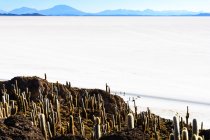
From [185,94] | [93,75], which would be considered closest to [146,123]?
[185,94]

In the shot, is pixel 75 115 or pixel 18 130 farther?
pixel 75 115

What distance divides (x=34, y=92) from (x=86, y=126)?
2.46 m

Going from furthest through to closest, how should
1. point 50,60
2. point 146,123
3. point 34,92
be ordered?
1. point 50,60
2. point 34,92
3. point 146,123

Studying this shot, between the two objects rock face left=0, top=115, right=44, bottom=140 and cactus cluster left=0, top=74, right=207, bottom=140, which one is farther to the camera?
cactus cluster left=0, top=74, right=207, bottom=140

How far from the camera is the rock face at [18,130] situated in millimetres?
4885

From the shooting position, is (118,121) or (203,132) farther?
(118,121)

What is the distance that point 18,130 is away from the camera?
5.04m

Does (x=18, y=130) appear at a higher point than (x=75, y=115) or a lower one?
higher

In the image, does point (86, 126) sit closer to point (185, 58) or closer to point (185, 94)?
point (185, 94)

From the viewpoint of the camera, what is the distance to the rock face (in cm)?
488

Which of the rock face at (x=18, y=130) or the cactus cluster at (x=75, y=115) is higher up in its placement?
the rock face at (x=18, y=130)

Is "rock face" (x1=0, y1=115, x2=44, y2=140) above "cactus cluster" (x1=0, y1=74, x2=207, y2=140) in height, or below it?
above

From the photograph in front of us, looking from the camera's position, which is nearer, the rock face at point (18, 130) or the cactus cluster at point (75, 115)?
the rock face at point (18, 130)

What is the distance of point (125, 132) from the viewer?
4773 millimetres
